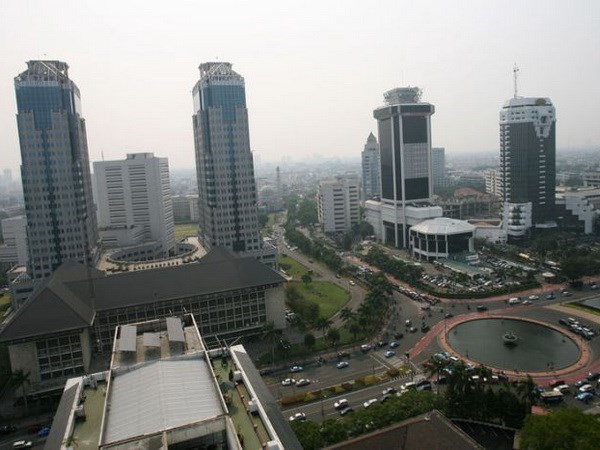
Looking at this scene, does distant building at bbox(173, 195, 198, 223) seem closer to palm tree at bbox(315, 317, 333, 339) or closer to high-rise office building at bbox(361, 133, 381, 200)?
high-rise office building at bbox(361, 133, 381, 200)

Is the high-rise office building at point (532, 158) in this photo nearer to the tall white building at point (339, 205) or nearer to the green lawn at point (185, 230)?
the tall white building at point (339, 205)

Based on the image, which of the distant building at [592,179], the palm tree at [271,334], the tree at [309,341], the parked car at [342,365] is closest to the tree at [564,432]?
the parked car at [342,365]

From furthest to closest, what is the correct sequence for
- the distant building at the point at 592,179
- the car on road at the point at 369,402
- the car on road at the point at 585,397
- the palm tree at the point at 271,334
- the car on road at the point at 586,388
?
the distant building at the point at 592,179
the palm tree at the point at 271,334
the car on road at the point at 586,388
the car on road at the point at 369,402
the car on road at the point at 585,397

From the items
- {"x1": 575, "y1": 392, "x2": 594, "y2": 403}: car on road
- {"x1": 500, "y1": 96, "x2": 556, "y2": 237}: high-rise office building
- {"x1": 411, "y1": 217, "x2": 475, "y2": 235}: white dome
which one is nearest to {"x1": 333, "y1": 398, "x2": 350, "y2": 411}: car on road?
{"x1": 575, "y1": 392, "x2": 594, "y2": 403}: car on road

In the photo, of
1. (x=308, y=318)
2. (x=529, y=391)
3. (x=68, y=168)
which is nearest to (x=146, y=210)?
(x=68, y=168)

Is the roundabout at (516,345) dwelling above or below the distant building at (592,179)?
below

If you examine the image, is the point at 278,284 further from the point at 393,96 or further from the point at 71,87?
the point at 393,96
